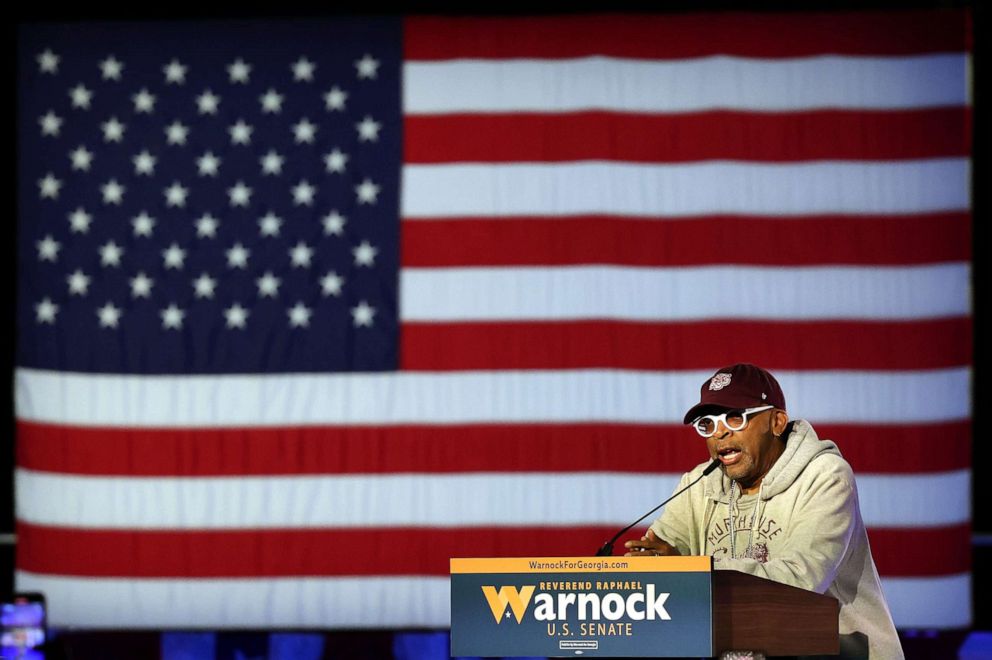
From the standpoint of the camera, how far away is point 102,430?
536 cm

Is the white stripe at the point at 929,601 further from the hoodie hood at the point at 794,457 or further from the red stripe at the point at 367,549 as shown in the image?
the hoodie hood at the point at 794,457

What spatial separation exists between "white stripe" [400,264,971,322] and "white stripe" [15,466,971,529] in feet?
2.25

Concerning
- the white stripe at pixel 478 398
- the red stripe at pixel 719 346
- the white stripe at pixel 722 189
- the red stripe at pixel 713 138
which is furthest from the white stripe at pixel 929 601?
the red stripe at pixel 713 138

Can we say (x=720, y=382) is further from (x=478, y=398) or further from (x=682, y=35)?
(x=682, y=35)

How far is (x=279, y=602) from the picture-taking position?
5.32 meters

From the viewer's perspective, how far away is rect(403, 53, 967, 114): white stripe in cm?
537

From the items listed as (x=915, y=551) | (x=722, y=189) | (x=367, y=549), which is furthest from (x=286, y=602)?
(x=915, y=551)

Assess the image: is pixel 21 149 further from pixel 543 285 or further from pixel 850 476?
pixel 850 476

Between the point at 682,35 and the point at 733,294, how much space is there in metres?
1.14

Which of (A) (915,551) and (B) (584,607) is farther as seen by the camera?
(A) (915,551)

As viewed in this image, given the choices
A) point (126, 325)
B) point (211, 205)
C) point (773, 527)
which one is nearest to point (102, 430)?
point (126, 325)

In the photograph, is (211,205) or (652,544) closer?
(652,544)

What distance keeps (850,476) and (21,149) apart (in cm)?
416

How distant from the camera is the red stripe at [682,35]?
538 centimetres
